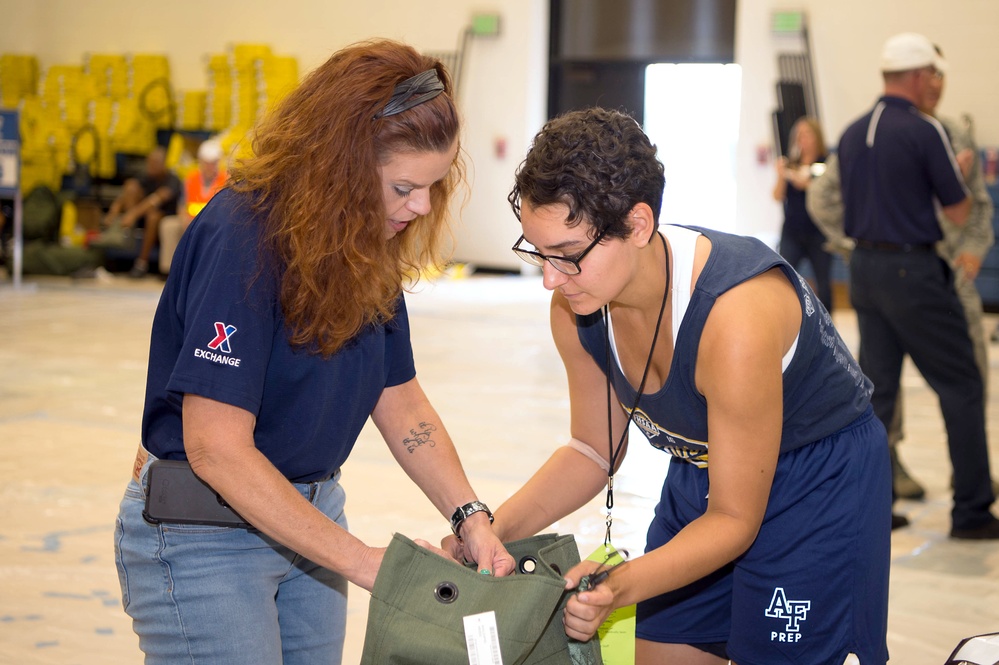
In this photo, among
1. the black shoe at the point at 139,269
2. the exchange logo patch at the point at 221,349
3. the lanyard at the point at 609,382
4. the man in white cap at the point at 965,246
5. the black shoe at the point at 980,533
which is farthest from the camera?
the black shoe at the point at 139,269

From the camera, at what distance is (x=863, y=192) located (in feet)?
13.4

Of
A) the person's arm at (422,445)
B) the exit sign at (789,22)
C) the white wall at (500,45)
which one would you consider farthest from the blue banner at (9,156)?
the person's arm at (422,445)

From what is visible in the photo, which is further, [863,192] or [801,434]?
[863,192]

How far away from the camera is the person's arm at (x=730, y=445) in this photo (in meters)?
1.60

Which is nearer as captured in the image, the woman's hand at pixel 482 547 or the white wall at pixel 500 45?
the woman's hand at pixel 482 547

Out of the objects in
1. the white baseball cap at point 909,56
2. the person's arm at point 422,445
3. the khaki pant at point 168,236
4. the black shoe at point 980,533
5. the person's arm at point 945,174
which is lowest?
the black shoe at point 980,533

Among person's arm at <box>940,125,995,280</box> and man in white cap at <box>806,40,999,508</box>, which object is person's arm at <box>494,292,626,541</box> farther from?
person's arm at <box>940,125,995,280</box>

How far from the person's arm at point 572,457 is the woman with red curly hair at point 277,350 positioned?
0.17 metres

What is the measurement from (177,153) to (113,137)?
1.13 m

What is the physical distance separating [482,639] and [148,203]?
38.2 ft

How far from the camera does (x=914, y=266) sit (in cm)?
388

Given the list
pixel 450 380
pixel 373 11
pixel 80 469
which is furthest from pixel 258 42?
pixel 80 469

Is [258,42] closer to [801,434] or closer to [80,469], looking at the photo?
[80,469]

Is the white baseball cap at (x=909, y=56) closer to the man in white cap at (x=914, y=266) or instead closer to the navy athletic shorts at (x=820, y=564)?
the man in white cap at (x=914, y=266)
